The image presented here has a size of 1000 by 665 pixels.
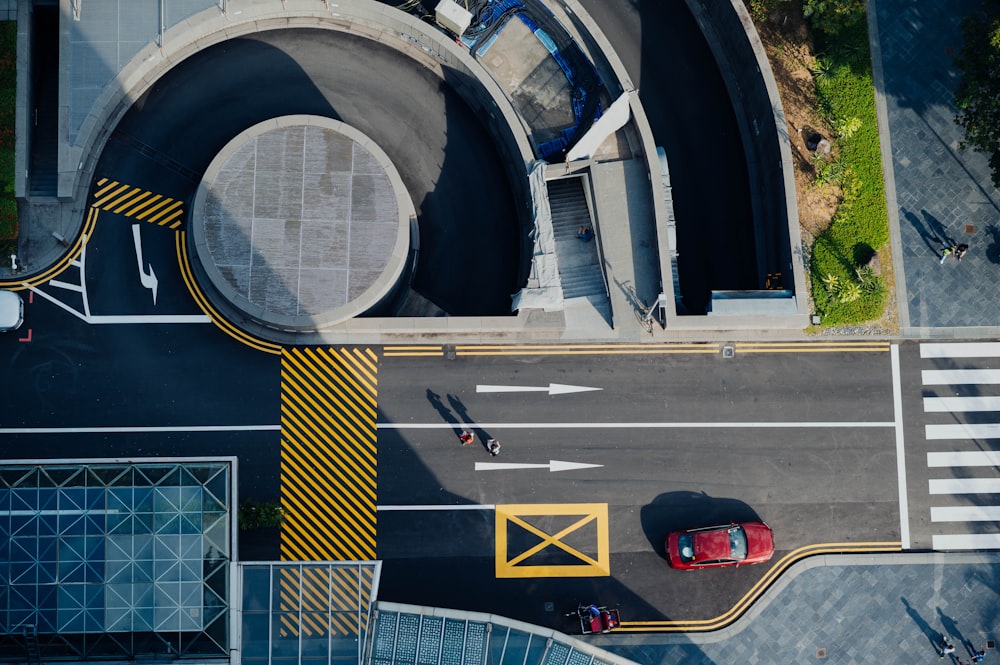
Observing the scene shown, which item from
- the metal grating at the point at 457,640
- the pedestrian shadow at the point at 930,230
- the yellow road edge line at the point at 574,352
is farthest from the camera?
the pedestrian shadow at the point at 930,230

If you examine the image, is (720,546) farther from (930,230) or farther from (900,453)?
(930,230)

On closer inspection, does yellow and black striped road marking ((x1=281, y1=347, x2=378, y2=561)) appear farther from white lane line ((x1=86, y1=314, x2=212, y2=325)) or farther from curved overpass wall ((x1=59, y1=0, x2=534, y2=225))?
curved overpass wall ((x1=59, y1=0, x2=534, y2=225))

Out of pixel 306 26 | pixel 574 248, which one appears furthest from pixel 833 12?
pixel 306 26

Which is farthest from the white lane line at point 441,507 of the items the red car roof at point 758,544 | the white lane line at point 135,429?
the red car roof at point 758,544

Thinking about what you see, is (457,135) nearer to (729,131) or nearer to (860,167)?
(729,131)

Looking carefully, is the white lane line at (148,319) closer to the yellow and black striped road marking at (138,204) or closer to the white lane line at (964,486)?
the yellow and black striped road marking at (138,204)

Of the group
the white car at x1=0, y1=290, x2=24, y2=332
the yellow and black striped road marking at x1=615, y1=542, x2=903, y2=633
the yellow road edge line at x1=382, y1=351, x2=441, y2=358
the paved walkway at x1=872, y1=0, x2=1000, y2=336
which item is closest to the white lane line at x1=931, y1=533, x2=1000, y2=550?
the yellow and black striped road marking at x1=615, y1=542, x2=903, y2=633
